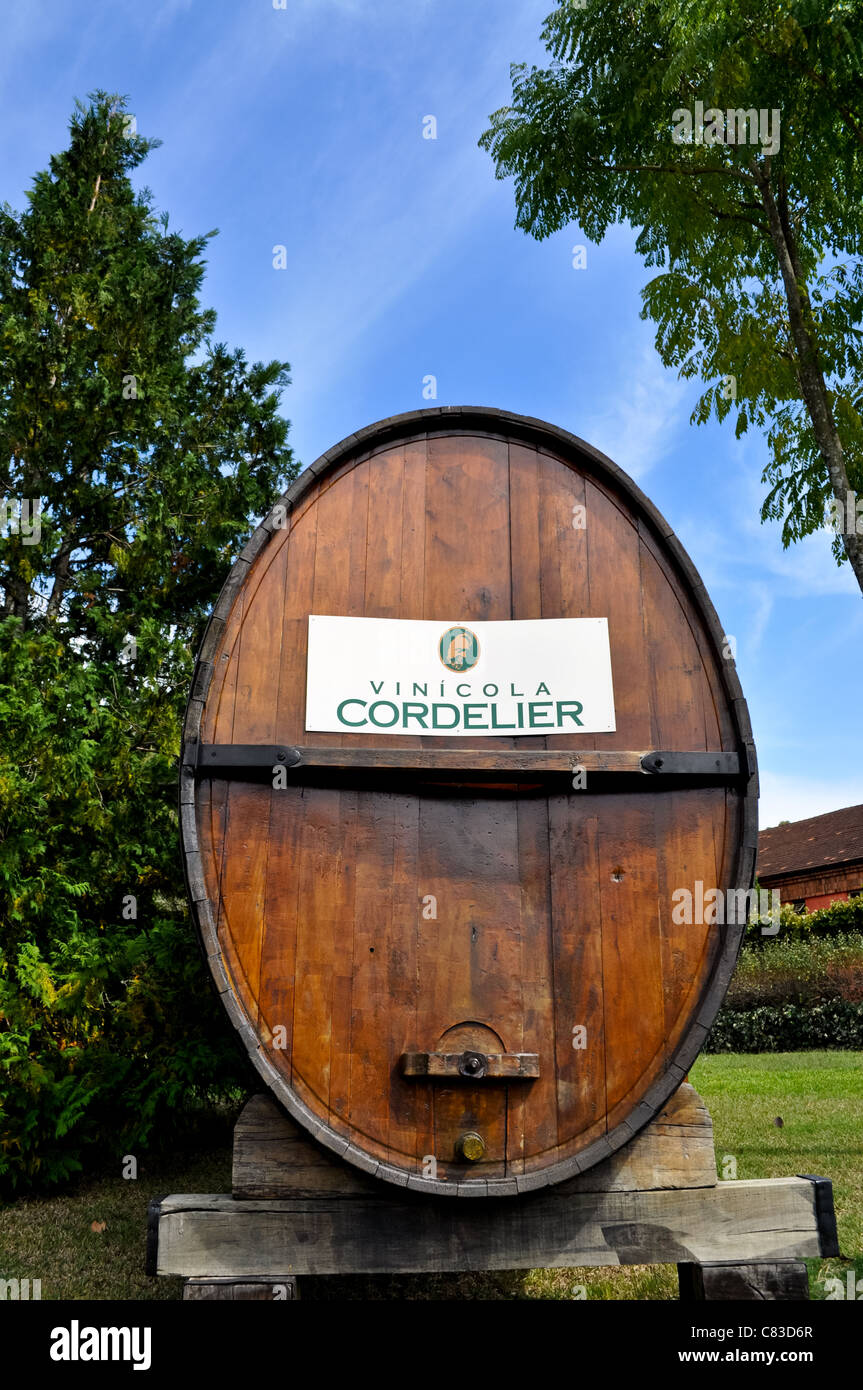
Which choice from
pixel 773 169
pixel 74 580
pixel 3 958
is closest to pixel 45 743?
pixel 3 958

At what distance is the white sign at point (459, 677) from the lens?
2730mm

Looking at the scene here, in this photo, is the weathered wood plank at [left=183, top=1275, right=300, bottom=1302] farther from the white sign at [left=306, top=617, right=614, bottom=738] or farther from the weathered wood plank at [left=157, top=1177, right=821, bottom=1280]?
the white sign at [left=306, top=617, right=614, bottom=738]

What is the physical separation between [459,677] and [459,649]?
91 mm

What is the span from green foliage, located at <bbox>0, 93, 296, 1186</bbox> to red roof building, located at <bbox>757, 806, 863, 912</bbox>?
1593 cm

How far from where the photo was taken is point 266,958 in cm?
250

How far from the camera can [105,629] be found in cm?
752

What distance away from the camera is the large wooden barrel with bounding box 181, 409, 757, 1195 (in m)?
2.46

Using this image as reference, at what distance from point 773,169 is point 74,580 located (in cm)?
635

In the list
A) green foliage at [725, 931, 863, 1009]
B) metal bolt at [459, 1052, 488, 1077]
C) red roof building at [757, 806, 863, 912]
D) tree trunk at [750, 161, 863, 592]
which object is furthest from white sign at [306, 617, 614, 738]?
red roof building at [757, 806, 863, 912]

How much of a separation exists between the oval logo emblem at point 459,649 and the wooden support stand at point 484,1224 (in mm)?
1352

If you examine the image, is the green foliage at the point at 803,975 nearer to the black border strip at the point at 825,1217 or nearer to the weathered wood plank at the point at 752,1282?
the black border strip at the point at 825,1217

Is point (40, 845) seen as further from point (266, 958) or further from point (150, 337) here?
point (150, 337)

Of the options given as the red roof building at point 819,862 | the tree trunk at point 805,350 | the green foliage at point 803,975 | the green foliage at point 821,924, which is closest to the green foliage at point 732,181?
the tree trunk at point 805,350

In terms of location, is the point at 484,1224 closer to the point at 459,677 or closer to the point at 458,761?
the point at 458,761
